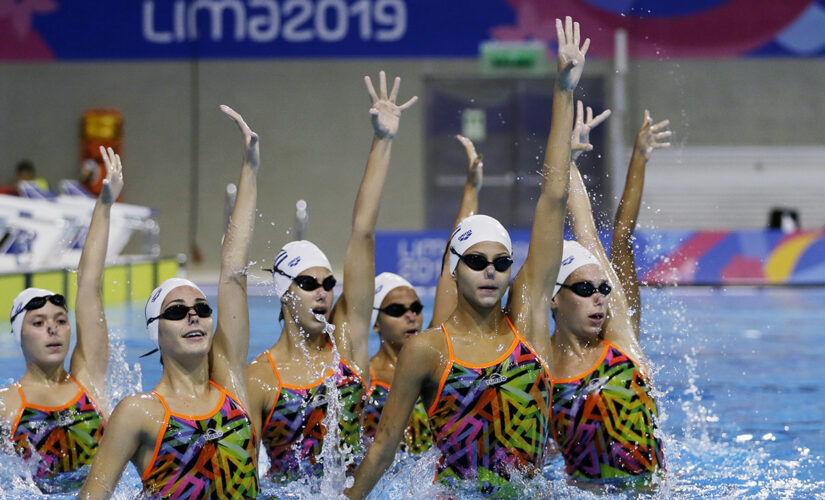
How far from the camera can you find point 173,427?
3.29m

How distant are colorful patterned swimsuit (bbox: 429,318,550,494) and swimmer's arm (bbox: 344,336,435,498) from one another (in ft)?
0.29

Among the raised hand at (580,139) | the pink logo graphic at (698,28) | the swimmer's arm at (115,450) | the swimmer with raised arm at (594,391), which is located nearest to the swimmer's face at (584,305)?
the swimmer with raised arm at (594,391)

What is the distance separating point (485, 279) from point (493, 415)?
46cm

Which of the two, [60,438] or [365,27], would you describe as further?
[365,27]

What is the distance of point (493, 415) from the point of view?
3463 mm

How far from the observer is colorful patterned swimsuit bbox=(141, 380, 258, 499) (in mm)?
3303

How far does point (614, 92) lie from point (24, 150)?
1134 centimetres

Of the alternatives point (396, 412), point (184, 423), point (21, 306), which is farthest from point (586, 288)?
point (21, 306)

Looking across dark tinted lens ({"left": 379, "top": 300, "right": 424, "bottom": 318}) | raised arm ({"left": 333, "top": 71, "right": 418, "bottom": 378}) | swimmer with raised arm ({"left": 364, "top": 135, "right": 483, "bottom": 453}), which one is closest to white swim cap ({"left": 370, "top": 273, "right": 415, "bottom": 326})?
swimmer with raised arm ({"left": 364, "top": 135, "right": 483, "bottom": 453})

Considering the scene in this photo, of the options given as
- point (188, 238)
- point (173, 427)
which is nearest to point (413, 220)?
point (188, 238)

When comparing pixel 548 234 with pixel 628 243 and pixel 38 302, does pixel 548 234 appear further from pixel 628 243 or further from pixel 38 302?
pixel 38 302

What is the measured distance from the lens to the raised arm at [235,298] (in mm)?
3570

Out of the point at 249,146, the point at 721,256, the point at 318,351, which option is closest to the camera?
the point at 249,146

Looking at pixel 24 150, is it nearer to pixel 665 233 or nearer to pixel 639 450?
pixel 665 233
